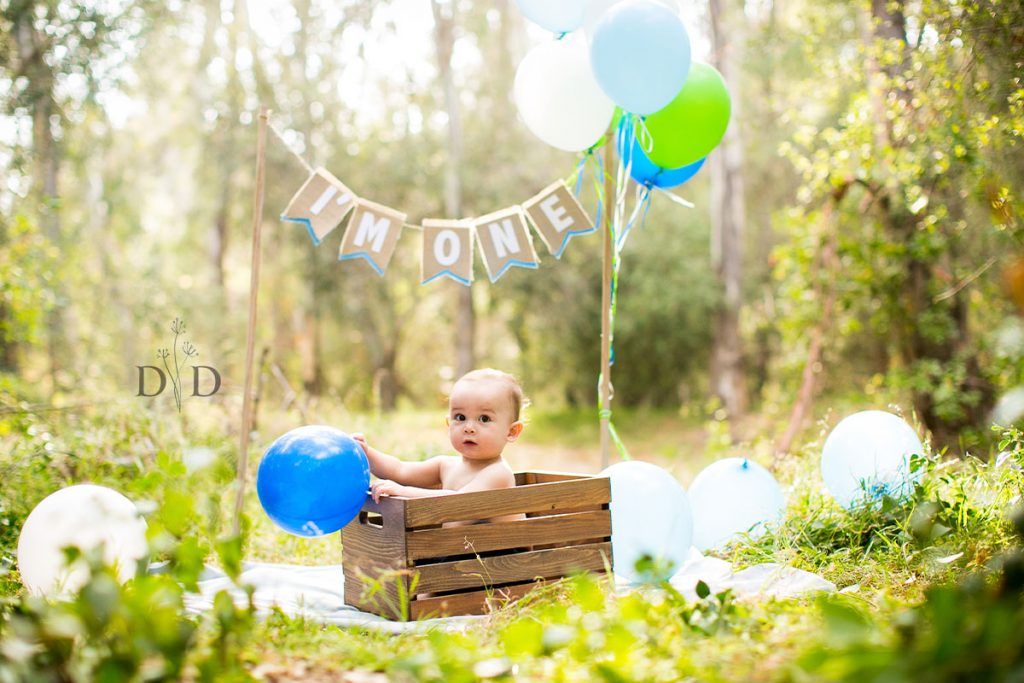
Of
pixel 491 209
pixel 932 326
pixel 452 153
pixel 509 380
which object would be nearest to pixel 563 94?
pixel 509 380

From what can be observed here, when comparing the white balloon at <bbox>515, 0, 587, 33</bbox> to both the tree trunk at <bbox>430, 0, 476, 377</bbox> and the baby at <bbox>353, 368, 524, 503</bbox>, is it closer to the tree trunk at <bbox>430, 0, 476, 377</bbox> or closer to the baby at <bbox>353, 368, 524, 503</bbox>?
the baby at <bbox>353, 368, 524, 503</bbox>

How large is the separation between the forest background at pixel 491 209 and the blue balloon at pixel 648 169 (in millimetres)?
1313

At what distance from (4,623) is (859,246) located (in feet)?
20.3

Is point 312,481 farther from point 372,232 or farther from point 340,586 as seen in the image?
point 372,232

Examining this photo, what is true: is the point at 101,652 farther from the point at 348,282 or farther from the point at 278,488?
the point at 348,282

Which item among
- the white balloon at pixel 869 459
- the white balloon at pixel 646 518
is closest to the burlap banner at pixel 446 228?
the white balloon at pixel 646 518

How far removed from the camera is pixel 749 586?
123 inches

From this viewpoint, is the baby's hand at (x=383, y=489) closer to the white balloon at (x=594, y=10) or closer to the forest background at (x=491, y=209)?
the white balloon at (x=594, y=10)

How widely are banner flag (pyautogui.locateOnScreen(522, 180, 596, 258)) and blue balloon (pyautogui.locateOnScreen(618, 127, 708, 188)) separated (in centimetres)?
32

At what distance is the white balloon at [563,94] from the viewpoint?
3.66 m

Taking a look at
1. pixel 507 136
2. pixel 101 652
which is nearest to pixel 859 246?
pixel 101 652

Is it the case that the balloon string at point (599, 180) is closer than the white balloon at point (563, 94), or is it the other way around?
the white balloon at point (563, 94)

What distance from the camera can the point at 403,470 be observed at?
3.26 m

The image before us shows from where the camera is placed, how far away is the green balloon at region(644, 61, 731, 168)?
3631mm
